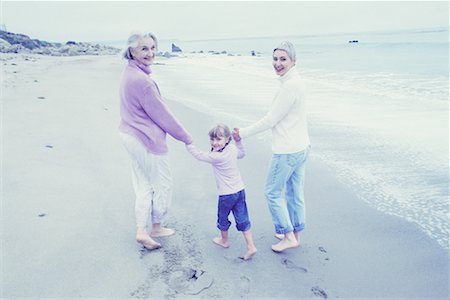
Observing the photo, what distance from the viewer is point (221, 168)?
318 cm

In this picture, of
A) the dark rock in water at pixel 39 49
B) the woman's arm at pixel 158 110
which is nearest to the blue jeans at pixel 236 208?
the woman's arm at pixel 158 110

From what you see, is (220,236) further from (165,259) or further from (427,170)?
(427,170)

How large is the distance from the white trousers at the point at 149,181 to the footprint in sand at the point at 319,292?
140 cm

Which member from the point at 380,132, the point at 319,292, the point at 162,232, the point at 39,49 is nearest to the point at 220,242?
the point at 162,232

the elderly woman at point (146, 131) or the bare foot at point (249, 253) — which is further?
the bare foot at point (249, 253)

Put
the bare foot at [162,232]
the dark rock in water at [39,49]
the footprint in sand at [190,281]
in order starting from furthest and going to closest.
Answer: the dark rock in water at [39,49] < the bare foot at [162,232] < the footprint in sand at [190,281]

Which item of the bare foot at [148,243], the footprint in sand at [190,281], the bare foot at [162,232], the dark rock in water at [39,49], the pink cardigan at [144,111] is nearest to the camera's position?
the footprint in sand at [190,281]

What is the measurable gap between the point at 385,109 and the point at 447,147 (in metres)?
2.97

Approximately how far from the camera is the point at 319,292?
2.84 meters

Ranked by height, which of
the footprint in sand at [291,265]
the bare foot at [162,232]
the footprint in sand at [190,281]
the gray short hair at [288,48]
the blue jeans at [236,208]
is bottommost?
the footprint in sand at [291,265]

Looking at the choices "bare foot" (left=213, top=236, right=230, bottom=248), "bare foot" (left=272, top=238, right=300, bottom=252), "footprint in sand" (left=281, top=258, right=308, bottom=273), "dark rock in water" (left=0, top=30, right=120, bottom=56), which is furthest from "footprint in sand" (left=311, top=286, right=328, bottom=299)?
"dark rock in water" (left=0, top=30, right=120, bottom=56)

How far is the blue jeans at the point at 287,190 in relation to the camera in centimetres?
322

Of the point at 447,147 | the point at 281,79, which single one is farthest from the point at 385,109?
→ the point at 281,79

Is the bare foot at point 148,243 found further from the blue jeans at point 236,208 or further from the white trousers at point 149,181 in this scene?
the blue jeans at point 236,208
